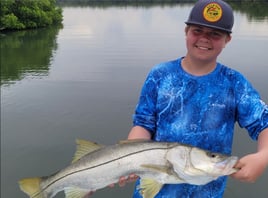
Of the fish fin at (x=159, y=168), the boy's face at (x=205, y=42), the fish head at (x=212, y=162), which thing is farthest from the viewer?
the boy's face at (x=205, y=42)

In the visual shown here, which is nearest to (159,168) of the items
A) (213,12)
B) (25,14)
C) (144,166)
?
(144,166)

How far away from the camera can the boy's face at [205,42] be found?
269 centimetres

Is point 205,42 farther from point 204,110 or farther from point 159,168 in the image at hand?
point 159,168

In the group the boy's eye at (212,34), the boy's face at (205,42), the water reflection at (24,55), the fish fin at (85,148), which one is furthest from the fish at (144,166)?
the water reflection at (24,55)

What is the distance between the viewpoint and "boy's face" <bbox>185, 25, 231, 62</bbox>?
2686 mm

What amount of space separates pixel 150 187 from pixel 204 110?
2.42 feet

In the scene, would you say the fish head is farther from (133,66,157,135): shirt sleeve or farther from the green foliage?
the green foliage

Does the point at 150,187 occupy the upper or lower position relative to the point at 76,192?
upper

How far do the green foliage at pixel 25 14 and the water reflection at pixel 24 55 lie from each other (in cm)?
378

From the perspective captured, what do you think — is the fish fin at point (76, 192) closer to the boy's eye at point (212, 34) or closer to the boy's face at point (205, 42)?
the boy's face at point (205, 42)

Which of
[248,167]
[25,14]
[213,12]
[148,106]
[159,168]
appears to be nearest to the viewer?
[248,167]

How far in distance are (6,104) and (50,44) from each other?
23179 millimetres

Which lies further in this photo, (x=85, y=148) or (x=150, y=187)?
(x=85, y=148)

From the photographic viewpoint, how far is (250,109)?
8.76 feet
